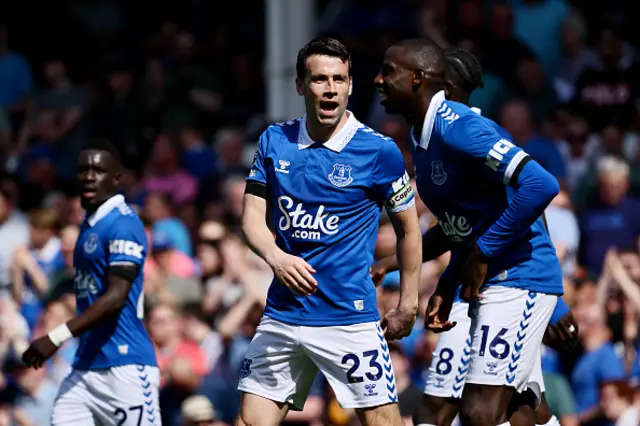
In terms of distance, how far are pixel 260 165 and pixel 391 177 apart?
726 millimetres

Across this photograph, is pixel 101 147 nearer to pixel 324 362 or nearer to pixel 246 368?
pixel 246 368

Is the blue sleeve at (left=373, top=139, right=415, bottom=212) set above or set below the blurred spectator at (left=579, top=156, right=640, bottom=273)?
above

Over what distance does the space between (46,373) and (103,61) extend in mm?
6661

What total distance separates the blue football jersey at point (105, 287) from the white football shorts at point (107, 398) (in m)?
0.07

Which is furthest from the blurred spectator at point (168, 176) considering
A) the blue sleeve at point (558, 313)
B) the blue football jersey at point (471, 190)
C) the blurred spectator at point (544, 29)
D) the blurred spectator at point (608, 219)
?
the blue football jersey at point (471, 190)

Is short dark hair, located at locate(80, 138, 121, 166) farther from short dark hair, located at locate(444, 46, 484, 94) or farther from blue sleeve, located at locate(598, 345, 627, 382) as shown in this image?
blue sleeve, located at locate(598, 345, 627, 382)

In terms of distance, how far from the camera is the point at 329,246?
757 cm

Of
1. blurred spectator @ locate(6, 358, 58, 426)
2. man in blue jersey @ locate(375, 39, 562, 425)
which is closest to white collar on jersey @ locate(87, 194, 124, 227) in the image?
man in blue jersey @ locate(375, 39, 562, 425)

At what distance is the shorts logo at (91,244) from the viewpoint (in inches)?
369

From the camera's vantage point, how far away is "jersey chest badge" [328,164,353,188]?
7.54 meters

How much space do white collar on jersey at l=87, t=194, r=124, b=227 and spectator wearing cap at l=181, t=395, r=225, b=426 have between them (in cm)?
262

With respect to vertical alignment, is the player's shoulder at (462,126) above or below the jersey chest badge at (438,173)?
above

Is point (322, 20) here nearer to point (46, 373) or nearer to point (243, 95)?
point (243, 95)

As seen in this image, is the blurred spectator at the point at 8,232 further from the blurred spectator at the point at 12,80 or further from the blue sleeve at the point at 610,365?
the blue sleeve at the point at 610,365
